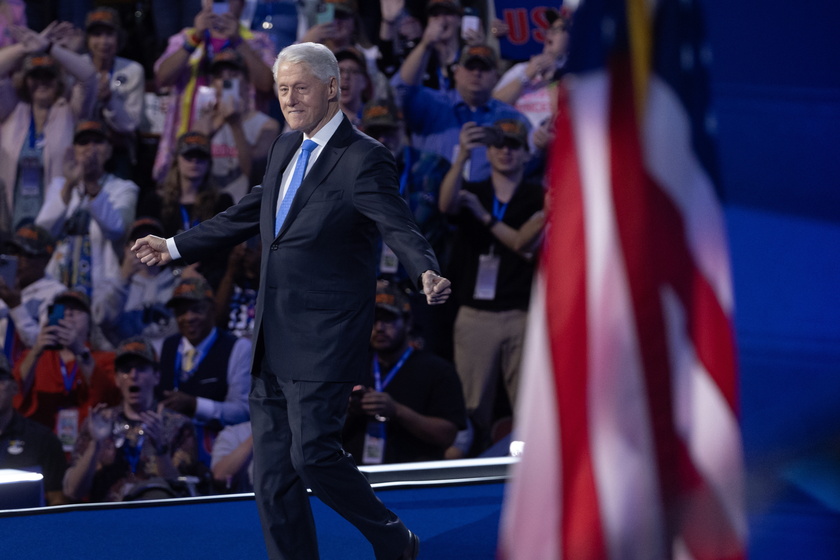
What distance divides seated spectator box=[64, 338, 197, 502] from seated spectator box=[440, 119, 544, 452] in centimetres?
132

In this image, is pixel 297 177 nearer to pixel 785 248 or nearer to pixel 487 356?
pixel 785 248

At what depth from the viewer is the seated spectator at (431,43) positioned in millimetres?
6086

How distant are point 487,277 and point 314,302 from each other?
2.44m

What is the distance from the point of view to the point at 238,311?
5.57 m

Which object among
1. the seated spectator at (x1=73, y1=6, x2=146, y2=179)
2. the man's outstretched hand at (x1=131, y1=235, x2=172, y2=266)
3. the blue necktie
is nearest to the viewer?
the blue necktie

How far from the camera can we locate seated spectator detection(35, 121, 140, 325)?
18.9ft

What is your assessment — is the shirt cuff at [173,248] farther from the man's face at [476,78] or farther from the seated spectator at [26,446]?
the man's face at [476,78]

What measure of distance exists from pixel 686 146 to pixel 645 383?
0.28 metres

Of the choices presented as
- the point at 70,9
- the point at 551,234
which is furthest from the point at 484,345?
the point at 551,234

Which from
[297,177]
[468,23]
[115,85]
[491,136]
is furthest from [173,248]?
[468,23]

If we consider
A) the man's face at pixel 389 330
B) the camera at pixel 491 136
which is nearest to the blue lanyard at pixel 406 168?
the camera at pixel 491 136

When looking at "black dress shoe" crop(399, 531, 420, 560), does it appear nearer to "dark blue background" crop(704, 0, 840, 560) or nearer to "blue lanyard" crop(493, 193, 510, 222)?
"dark blue background" crop(704, 0, 840, 560)

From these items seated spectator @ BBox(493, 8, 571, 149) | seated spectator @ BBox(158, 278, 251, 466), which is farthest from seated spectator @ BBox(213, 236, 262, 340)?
seated spectator @ BBox(493, 8, 571, 149)

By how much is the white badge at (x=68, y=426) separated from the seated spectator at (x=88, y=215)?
0.56 metres
